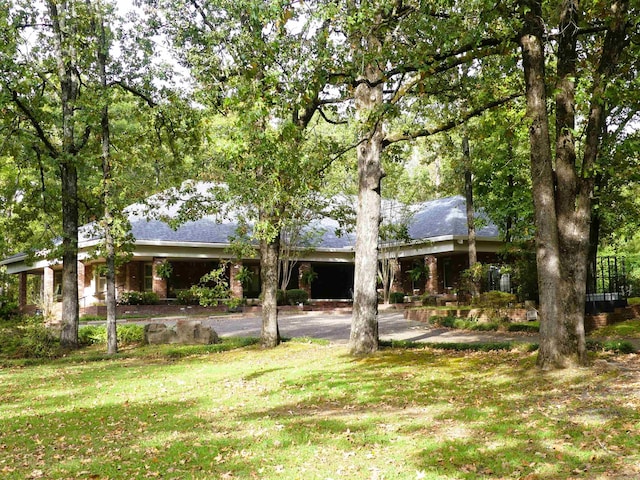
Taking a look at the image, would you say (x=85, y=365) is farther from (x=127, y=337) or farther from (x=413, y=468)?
(x=413, y=468)

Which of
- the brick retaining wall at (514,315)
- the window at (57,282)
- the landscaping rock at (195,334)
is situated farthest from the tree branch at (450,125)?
the window at (57,282)

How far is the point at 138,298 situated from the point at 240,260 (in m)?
5.67

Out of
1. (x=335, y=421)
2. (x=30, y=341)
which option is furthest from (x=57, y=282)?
(x=335, y=421)

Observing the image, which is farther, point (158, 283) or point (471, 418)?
point (158, 283)

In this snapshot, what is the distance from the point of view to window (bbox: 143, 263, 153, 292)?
31438 millimetres

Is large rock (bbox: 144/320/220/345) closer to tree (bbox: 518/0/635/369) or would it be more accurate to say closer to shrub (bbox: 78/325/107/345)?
shrub (bbox: 78/325/107/345)

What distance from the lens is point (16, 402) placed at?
10.1 m

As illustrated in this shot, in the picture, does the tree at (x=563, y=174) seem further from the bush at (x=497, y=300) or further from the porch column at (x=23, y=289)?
the porch column at (x=23, y=289)

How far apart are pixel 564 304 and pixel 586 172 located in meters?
2.23

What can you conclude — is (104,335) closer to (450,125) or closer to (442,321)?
(442,321)

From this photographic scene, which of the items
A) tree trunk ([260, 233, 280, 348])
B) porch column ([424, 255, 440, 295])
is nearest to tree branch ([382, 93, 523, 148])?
tree trunk ([260, 233, 280, 348])

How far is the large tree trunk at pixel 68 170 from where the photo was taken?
645 inches

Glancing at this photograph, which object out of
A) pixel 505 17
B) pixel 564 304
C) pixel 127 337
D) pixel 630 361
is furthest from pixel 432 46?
pixel 127 337

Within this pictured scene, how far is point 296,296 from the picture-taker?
102 feet
